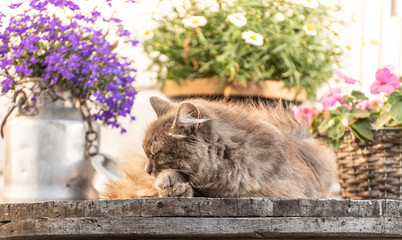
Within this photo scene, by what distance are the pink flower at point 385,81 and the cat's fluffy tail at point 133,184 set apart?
0.76 m

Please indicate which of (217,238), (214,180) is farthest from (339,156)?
(217,238)

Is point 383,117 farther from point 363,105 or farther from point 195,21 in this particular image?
point 195,21

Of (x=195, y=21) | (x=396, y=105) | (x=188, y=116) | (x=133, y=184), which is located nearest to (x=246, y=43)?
(x=195, y=21)

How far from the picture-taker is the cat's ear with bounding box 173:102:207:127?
1.03 m

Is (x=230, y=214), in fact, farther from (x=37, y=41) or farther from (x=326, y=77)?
(x=326, y=77)

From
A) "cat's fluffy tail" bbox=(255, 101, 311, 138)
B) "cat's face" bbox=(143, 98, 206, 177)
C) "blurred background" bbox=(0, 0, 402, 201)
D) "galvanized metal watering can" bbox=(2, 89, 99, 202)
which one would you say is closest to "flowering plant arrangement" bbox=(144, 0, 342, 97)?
"blurred background" bbox=(0, 0, 402, 201)

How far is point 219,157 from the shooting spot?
3.45 ft

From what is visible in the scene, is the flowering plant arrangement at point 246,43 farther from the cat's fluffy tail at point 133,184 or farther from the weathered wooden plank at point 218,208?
the weathered wooden plank at point 218,208

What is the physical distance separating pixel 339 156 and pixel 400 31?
102 centimetres

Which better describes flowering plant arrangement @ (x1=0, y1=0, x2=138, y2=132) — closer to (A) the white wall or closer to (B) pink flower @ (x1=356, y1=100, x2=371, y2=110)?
(B) pink flower @ (x1=356, y1=100, x2=371, y2=110)

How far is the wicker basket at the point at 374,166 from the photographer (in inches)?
64.8

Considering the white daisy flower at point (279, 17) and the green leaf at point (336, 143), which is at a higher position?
the white daisy flower at point (279, 17)

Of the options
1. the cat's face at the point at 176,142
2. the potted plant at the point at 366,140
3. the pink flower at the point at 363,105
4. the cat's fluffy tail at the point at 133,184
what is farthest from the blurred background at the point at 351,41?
the cat's face at the point at 176,142

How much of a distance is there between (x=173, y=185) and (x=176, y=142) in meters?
0.09
